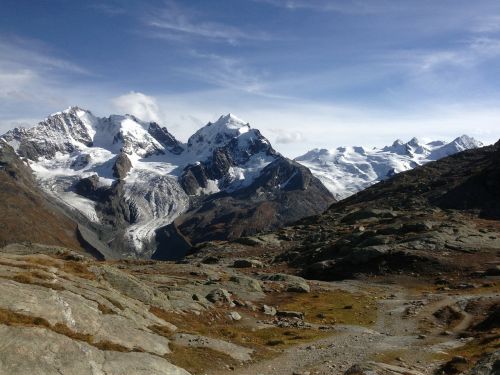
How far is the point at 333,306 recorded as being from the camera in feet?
240

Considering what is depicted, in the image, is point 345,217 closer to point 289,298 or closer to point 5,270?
point 289,298

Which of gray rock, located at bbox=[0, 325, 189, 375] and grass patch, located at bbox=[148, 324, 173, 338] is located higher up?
gray rock, located at bbox=[0, 325, 189, 375]

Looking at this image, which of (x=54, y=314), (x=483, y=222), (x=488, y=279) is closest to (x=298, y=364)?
(x=54, y=314)

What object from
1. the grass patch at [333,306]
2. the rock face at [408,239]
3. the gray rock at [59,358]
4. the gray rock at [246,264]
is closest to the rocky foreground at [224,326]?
the gray rock at [59,358]

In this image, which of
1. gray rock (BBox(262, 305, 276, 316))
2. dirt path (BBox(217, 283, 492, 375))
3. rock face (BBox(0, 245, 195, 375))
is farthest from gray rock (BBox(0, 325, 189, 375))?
gray rock (BBox(262, 305, 276, 316))

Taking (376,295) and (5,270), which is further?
(376,295)

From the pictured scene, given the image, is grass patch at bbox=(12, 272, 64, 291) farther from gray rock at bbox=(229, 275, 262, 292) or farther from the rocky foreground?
gray rock at bbox=(229, 275, 262, 292)

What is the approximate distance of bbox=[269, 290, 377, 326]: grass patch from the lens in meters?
64.0

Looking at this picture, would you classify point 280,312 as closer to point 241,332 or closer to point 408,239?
point 241,332

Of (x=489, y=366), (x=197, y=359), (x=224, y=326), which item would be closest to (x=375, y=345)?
(x=224, y=326)

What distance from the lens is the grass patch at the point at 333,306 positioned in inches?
2518

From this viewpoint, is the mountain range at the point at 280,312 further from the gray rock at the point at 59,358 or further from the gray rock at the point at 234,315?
the gray rock at the point at 234,315

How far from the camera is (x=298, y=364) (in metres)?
39.4

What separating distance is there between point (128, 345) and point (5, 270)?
461 inches
